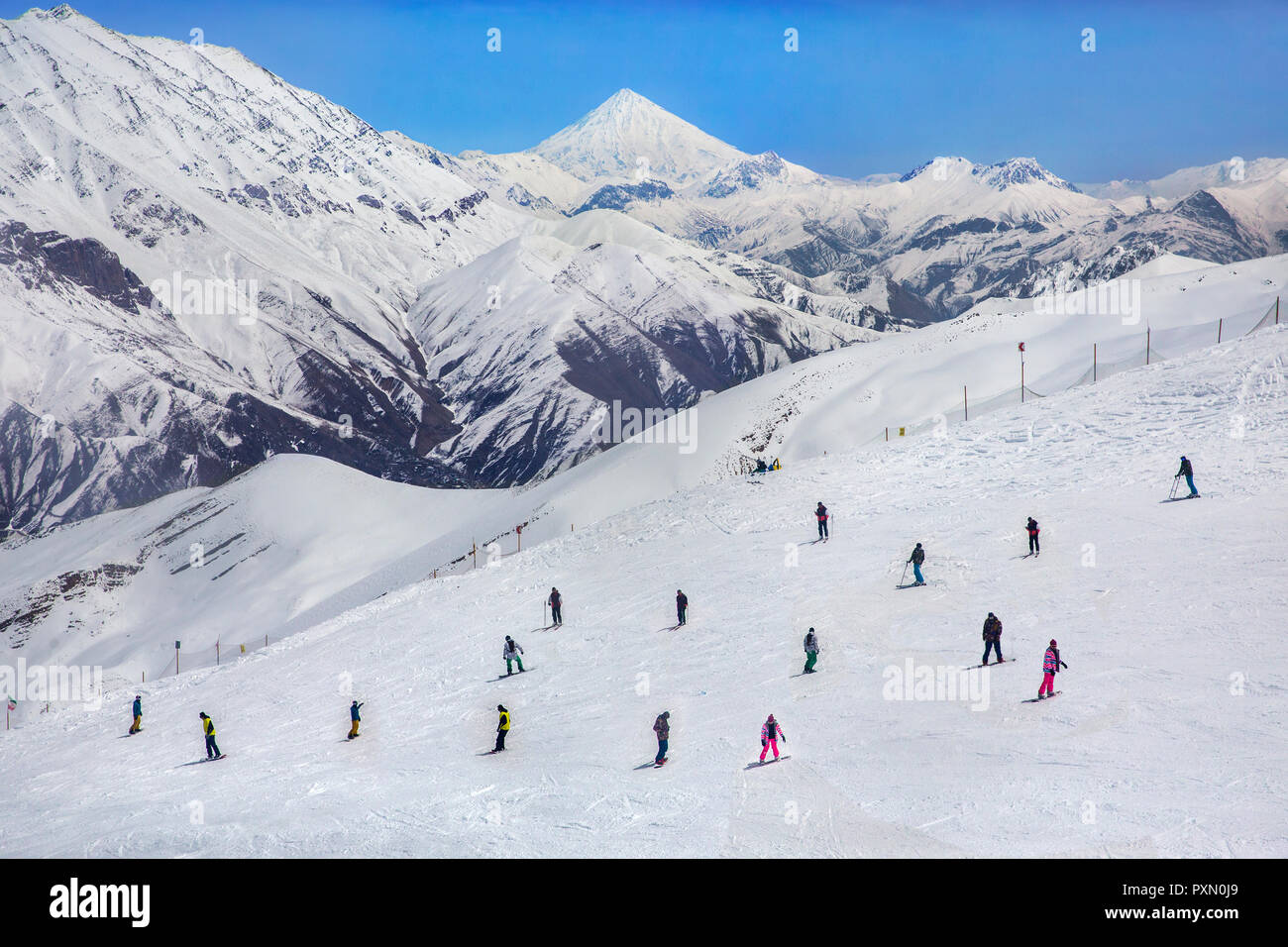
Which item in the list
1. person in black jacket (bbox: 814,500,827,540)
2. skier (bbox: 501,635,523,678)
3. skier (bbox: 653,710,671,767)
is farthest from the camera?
person in black jacket (bbox: 814,500,827,540)

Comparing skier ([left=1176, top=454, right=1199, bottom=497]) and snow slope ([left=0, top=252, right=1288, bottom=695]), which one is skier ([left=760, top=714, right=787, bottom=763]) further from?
snow slope ([left=0, top=252, right=1288, bottom=695])

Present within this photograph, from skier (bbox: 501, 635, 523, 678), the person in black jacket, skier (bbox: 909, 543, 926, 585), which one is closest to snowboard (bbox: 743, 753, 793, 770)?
skier (bbox: 909, 543, 926, 585)

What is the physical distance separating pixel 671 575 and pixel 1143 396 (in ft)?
86.7

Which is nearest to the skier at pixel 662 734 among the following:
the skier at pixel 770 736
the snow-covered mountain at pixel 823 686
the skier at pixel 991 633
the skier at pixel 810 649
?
the snow-covered mountain at pixel 823 686

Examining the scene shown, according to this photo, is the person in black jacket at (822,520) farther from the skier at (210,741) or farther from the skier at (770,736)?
the skier at (210,741)

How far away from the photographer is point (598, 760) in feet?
72.6

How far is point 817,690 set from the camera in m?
24.0

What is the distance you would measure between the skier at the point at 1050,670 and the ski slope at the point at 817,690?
350 mm

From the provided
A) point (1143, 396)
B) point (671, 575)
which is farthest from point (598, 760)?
point (1143, 396)

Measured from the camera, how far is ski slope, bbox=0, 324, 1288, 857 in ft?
57.0

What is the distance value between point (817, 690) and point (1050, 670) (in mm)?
5823

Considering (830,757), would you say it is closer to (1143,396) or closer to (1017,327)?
(1143,396)

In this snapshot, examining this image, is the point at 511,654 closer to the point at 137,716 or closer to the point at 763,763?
the point at 763,763

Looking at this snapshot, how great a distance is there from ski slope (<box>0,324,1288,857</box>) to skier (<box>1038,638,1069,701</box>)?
35 centimetres
